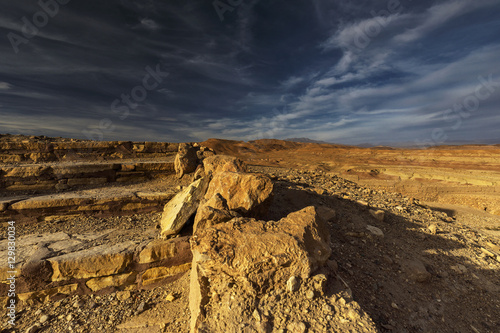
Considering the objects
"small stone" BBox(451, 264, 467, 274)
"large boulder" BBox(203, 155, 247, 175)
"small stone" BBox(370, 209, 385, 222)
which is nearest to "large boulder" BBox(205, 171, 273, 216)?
"large boulder" BBox(203, 155, 247, 175)

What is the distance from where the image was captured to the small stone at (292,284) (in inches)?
71.2

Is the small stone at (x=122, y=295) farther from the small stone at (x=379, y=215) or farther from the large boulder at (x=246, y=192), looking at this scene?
the small stone at (x=379, y=215)

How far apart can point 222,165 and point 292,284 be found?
114 inches

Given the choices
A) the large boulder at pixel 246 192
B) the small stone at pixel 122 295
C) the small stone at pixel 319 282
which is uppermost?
the large boulder at pixel 246 192

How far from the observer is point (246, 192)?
293cm

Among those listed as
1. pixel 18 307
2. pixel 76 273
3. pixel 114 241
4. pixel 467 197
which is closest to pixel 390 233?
pixel 114 241

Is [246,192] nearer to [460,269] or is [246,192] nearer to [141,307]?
[141,307]

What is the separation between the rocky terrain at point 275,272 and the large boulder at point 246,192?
15mm

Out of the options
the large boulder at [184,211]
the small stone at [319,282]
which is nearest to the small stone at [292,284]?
the small stone at [319,282]

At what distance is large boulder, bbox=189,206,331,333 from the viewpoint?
1.71 meters

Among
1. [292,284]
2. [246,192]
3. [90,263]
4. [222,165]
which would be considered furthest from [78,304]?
[222,165]

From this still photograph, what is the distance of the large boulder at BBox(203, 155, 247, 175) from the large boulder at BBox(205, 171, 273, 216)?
3.23ft

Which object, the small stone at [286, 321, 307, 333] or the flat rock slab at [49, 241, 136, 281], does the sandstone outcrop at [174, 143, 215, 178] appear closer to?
the flat rock slab at [49, 241, 136, 281]

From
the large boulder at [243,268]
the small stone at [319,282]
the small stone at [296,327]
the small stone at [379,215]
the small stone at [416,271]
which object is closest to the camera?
the small stone at [296,327]
